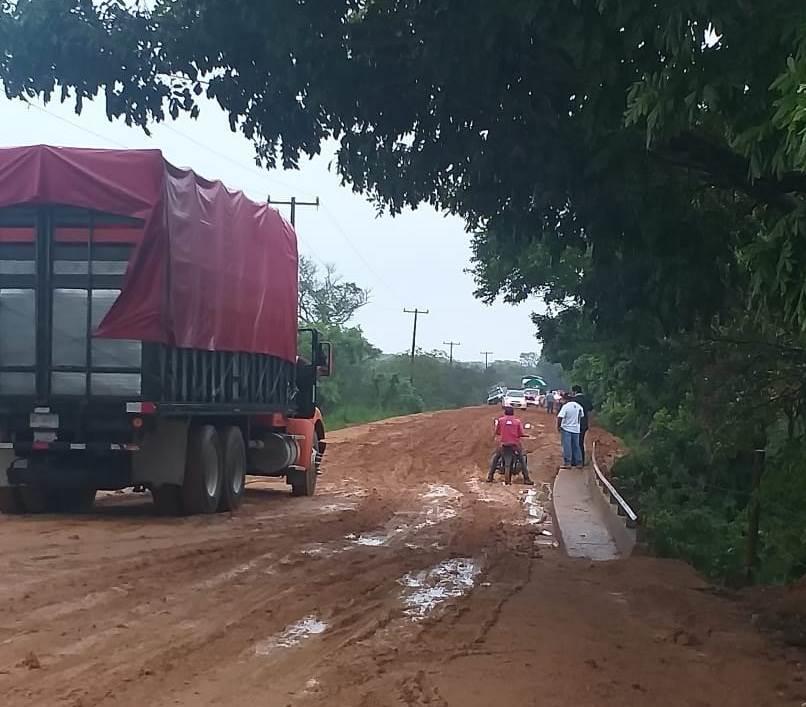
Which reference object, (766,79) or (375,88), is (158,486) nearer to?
(375,88)

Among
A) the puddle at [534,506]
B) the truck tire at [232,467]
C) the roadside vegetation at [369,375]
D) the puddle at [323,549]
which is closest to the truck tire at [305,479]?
the truck tire at [232,467]

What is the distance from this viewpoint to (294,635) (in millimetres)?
7750

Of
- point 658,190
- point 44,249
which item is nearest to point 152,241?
point 44,249

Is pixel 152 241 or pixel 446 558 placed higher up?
pixel 152 241

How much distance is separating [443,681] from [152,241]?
8.07m

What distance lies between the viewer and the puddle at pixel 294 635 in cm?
734

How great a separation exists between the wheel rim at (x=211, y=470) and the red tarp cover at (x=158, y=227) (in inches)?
52.5

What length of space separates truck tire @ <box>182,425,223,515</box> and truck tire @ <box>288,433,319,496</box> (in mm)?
4208

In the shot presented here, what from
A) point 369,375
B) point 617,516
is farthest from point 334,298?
point 617,516

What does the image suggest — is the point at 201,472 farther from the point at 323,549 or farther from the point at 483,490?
the point at 483,490

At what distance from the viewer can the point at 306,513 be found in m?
16.9

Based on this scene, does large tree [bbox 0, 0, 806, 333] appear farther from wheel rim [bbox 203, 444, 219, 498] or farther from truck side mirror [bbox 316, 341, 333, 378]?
truck side mirror [bbox 316, 341, 333, 378]

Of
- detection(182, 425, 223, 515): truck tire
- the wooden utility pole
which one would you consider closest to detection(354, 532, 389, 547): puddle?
detection(182, 425, 223, 515): truck tire

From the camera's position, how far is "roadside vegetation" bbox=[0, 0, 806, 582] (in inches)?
340
